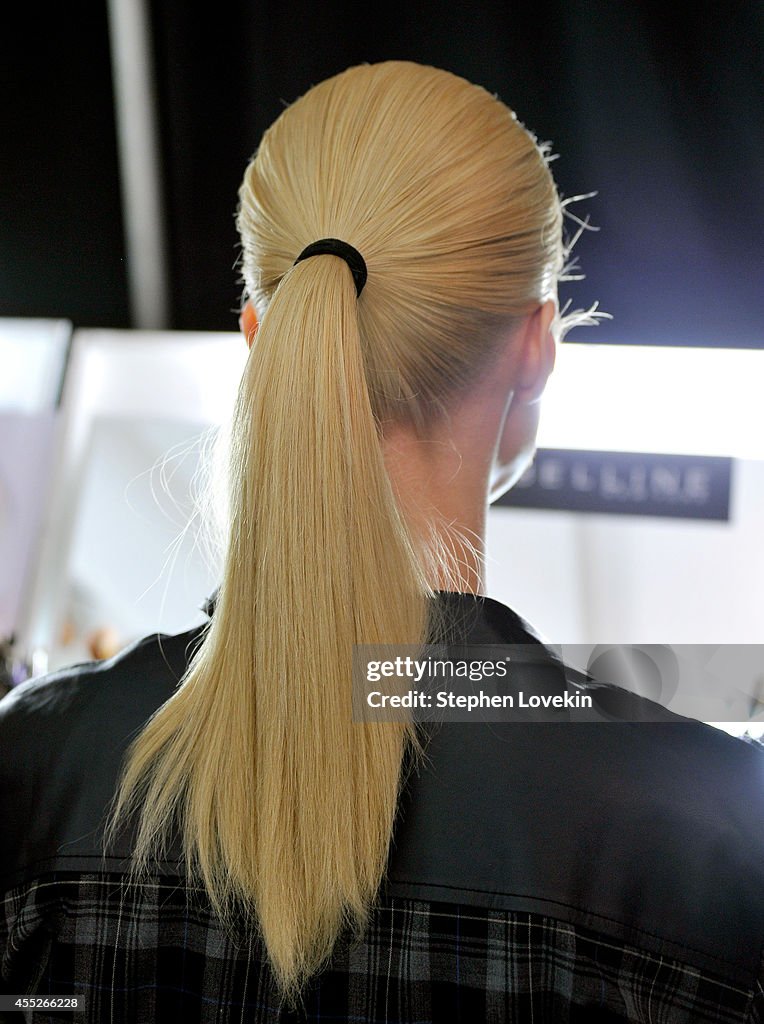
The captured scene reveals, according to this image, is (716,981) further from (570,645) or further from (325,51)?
(325,51)

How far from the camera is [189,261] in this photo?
1.87 meters

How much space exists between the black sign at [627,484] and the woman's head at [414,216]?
114cm

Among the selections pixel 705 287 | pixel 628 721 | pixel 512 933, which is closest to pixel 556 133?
pixel 705 287

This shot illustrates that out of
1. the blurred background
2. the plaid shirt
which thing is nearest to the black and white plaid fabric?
the plaid shirt

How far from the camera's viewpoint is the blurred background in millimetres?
1647

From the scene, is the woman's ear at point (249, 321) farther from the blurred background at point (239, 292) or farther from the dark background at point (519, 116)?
the dark background at point (519, 116)

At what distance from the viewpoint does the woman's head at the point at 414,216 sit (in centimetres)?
77

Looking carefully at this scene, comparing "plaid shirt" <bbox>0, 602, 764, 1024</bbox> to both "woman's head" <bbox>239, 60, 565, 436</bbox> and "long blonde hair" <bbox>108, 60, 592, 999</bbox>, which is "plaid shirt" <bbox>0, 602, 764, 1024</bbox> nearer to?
"long blonde hair" <bbox>108, 60, 592, 999</bbox>

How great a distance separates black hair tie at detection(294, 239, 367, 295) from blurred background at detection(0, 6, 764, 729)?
80 centimetres

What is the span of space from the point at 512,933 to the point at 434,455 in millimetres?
389

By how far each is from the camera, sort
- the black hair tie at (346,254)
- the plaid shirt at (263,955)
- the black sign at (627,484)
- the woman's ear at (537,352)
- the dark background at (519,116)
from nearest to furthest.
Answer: the plaid shirt at (263,955)
the black hair tie at (346,254)
the woman's ear at (537,352)
the dark background at (519,116)
the black sign at (627,484)

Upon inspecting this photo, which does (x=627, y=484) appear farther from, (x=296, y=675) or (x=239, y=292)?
(x=296, y=675)

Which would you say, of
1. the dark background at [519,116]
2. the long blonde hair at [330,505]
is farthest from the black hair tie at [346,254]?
the dark background at [519,116]

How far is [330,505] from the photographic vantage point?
0.72 meters
